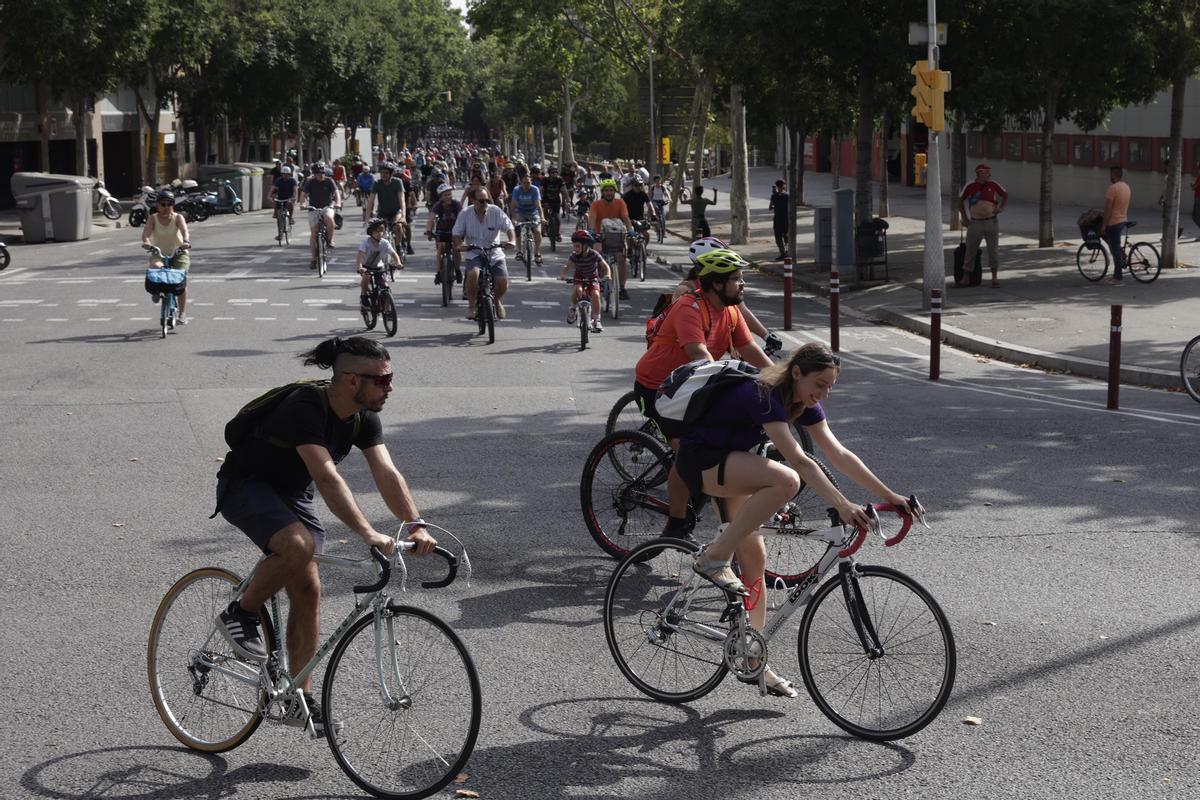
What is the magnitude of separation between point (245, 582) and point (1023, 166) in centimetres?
4877

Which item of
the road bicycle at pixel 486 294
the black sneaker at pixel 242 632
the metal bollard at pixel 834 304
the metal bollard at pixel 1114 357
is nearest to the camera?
the black sneaker at pixel 242 632

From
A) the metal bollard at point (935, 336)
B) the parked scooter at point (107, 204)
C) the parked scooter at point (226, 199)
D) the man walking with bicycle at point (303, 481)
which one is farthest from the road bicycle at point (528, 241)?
the parked scooter at point (226, 199)

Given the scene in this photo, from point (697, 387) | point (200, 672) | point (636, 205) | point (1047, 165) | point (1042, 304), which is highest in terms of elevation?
point (1047, 165)

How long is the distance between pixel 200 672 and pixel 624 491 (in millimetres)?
3187

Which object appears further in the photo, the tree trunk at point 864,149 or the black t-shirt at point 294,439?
the tree trunk at point 864,149

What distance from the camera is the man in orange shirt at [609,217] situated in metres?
21.6

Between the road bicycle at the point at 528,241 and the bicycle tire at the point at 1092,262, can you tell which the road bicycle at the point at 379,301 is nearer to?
the road bicycle at the point at 528,241

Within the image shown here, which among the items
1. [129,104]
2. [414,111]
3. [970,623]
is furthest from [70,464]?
[414,111]

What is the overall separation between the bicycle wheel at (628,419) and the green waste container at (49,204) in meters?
31.9

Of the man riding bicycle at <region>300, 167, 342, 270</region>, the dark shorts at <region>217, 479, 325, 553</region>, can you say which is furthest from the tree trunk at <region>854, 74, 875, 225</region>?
the dark shorts at <region>217, 479, 325, 553</region>

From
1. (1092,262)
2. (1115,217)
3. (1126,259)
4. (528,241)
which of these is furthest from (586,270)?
(1092,262)

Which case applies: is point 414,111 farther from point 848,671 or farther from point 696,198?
point 848,671

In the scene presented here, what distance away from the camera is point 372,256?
62.9ft

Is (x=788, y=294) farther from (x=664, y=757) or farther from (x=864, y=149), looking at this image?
(x=664, y=757)
